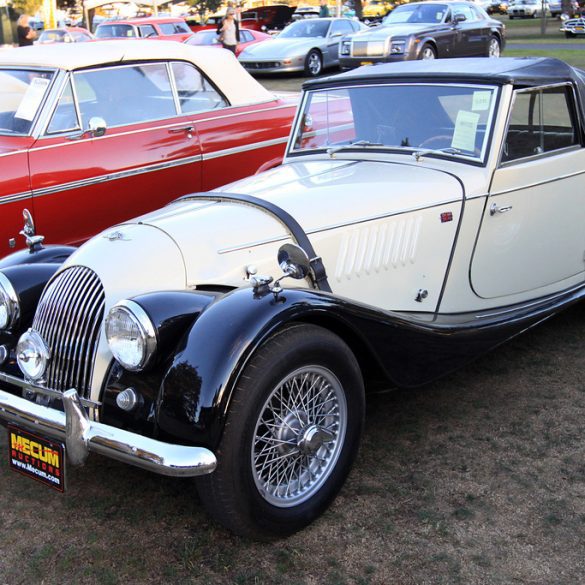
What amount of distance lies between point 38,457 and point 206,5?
39.7 m

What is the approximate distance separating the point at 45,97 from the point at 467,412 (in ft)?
12.3

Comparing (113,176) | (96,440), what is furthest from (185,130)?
(96,440)

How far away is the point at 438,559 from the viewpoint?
2.67 metres

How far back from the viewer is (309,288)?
2969 millimetres

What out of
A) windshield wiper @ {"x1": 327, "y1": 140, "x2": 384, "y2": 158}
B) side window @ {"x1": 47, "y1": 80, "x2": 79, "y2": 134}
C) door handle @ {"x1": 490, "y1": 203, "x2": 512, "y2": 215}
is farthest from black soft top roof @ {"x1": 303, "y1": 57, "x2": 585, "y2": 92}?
side window @ {"x1": 47, "y1": 80, "x2": 79, "y2": 134}

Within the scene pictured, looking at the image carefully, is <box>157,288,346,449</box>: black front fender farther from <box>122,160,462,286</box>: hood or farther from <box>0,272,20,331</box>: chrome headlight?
<box>0,272,20,331</box>: chrome headlight

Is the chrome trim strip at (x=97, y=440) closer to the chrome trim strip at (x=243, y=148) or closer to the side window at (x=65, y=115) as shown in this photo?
the side window at (x=65, y=115)

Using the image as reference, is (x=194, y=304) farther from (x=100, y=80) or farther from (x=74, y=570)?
(x=100, y=80)

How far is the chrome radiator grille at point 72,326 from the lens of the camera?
2836 millimetres

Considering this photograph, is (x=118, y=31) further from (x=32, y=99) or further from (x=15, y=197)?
(x=15, y=197)

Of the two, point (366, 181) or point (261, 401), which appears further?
point (366, 181)

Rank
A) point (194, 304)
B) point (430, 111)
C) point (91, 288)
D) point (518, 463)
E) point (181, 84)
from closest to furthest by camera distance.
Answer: point (194, 304)
point (91, 288)
point (518, 463)
point (430, 111)
point (181, 84)

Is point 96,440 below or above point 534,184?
below

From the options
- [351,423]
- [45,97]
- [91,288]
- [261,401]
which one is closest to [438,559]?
[351,423]
